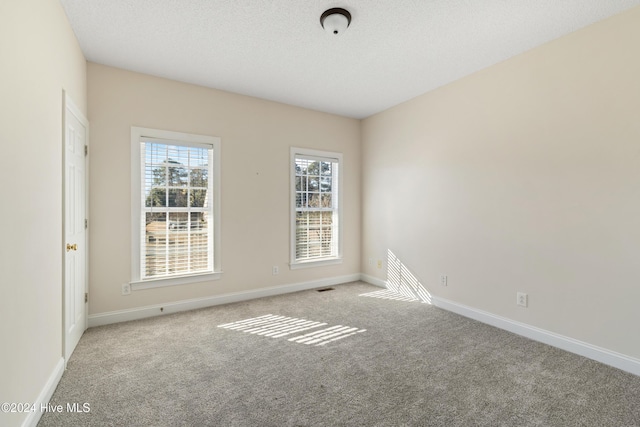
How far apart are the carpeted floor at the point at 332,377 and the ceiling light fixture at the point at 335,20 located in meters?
2.70

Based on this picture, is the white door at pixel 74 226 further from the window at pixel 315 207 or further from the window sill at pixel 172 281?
the window at pixel 315 207

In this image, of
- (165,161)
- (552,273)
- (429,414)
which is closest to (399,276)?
(552,273)

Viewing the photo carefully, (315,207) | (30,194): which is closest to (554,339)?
(315,207)

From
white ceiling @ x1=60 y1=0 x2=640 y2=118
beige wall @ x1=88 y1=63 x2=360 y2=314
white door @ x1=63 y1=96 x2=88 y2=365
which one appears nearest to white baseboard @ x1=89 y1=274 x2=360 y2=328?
beige wall @ x1=88 y1=63 x2=360 y2=314

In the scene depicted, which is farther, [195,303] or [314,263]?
[314,263]

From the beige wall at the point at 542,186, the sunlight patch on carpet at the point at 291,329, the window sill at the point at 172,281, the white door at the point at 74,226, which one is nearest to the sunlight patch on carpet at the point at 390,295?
the beige wall at the point at 542,186

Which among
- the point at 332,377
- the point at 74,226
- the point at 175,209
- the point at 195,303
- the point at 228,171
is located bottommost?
the point at 332,377

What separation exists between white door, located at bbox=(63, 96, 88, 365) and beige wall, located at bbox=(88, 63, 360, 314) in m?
0.18

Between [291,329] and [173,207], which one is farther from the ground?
[173,207]

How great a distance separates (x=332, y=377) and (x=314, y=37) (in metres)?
2.83

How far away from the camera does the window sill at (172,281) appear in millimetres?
3354

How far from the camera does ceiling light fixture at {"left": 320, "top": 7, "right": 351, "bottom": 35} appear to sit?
230cm

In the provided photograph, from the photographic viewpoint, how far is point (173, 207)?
3.57 meters

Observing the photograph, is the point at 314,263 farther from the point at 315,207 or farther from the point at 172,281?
the point at 172,281
